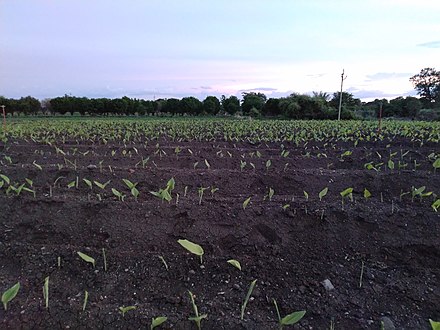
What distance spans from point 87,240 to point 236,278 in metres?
1.87

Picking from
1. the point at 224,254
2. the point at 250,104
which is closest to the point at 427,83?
the point at 250,104

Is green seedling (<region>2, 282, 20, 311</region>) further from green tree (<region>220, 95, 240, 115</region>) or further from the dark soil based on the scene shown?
green tree (<region>220, 95, 240, 115</region>)

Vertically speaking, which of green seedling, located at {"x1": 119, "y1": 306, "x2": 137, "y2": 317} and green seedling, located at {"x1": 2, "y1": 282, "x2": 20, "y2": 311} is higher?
green seedling, located at {"x1": 2, "y1": 282, "x2": 20, "y2": 311}

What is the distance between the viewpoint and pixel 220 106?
69875mm

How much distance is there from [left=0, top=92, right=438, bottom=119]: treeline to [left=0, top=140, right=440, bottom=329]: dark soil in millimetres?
40429

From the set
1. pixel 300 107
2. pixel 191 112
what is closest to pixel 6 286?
pixel 300 107

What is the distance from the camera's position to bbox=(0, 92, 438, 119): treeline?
148 ft

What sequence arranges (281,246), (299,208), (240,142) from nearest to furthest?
(281,246) → (299,208) → (240,142)

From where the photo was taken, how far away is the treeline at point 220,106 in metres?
45.0

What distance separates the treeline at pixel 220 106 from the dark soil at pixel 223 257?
4043cm

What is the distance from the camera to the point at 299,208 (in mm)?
4445

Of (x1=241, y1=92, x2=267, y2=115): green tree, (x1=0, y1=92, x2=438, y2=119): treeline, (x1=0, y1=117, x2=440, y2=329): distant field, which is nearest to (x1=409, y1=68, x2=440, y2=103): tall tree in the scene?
(x1=0, y1=92, x2=438, y2=119): treeline

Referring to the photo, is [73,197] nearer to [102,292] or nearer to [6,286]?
[6,286]

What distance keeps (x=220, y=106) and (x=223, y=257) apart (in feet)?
222
